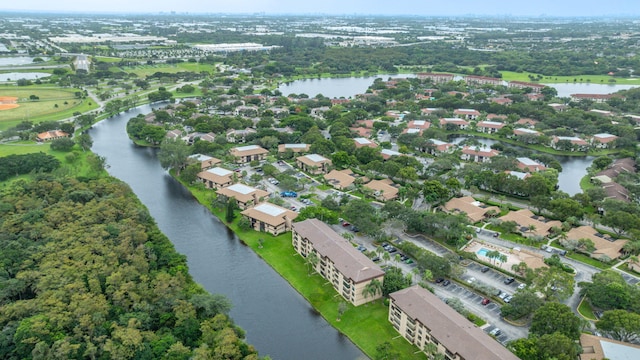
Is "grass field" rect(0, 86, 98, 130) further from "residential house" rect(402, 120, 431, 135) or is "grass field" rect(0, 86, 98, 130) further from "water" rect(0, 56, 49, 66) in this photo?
"residential house" rect(402, 120, 431, 135)

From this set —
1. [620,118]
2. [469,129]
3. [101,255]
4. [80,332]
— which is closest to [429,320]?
[80,332]

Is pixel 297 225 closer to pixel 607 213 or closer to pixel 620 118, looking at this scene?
pixel 607 213

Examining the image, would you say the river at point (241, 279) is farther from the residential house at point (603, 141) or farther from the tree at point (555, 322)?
the residential house at point (603, 141)

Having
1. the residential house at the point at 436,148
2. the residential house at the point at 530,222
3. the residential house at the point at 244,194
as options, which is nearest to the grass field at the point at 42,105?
the residential house at the point at 244,194

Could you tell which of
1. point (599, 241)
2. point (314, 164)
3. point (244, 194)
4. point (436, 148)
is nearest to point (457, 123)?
point (436, 148)

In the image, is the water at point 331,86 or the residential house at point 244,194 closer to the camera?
the residential house at point 244,194

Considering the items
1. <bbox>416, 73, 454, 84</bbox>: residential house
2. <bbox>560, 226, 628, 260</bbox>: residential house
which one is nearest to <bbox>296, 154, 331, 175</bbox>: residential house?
<bbox>560, 226, 628, 260</bbox>: residential house
